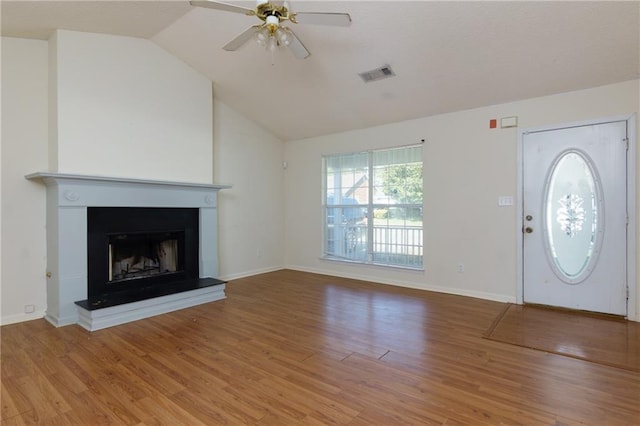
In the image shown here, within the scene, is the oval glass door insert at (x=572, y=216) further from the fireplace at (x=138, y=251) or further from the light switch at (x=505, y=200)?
the fireplace at (x=138, y=251)

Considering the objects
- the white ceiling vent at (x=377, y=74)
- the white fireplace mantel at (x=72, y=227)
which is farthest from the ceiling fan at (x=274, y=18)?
the white fireplace mantel at (x=72, y=227)

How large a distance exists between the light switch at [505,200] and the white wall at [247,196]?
149 inches

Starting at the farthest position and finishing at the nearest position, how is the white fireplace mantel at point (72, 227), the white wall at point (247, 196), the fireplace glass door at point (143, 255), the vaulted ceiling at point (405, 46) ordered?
the white wall at point (247, 196), the fireplace glass door at point (143, 255), the white fireplace mantel at point (72, 227), the vaulted ceiling at point (405, 46)

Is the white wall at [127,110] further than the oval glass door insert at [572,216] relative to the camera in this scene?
No

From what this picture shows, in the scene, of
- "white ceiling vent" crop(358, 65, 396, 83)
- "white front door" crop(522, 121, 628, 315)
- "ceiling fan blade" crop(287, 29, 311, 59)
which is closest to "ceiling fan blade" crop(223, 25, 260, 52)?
"ceiling fan blade" crop(287, 29, 311, 59)

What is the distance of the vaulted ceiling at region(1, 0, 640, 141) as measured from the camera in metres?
2.84

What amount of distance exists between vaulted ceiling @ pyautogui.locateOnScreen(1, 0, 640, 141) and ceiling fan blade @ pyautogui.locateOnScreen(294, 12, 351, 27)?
74cm

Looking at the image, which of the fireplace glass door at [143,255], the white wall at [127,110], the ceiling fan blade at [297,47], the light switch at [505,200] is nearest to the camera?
the ceiling fan blade at [297,47]

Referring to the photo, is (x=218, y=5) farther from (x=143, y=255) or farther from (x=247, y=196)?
(x=247, y=196)

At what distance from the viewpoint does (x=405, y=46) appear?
3361 mm

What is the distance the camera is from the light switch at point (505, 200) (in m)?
4.00

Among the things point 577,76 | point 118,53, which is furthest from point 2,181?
point 577,76

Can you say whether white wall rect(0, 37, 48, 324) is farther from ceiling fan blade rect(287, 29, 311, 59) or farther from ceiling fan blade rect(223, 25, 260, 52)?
ceiling fan blade rect(287, 29, 311, 59)

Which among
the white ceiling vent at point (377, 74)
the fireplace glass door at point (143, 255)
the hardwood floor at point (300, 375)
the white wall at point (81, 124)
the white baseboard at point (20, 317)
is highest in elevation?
the white ceiling vent at point (377, 74)
